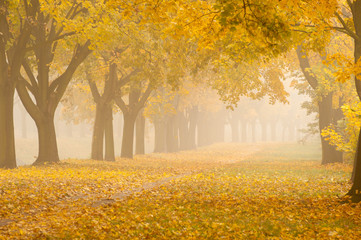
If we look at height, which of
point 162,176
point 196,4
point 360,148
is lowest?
point 162,176

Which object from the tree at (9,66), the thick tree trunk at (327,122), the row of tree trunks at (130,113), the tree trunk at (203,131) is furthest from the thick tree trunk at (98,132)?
the tree trunk at (203,131)

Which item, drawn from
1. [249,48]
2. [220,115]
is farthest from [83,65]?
[220,115]

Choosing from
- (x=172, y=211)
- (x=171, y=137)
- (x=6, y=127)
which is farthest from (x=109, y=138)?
(x=172, y=211)

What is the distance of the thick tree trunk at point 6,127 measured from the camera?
62.6 ft

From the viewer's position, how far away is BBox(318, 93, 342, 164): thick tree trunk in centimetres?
2655

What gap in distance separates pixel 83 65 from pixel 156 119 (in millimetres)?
17959

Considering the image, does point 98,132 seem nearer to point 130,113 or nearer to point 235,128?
point 130,113

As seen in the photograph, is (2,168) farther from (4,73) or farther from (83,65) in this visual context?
(83,65)

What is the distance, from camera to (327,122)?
26.5m

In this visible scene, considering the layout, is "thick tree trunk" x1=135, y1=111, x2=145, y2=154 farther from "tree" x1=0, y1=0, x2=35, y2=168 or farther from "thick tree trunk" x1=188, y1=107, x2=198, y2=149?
"tree" x1=0, y1=0, x2=35, y2=168

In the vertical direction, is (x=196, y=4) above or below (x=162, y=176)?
above

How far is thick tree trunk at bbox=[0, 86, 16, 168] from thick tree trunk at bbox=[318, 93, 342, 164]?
18674 millimetres

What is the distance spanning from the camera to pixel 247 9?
909 centimetres

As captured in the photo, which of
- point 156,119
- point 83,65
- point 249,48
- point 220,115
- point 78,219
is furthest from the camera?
point 220,115
